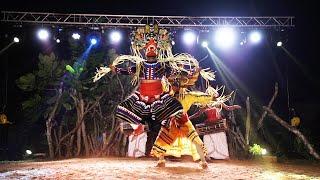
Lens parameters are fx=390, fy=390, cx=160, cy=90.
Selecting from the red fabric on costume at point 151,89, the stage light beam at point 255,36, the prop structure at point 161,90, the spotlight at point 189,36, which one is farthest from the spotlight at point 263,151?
the red fabric on costume at point 151,89

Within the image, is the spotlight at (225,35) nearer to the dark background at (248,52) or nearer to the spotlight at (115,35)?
the dark background at (248,52)

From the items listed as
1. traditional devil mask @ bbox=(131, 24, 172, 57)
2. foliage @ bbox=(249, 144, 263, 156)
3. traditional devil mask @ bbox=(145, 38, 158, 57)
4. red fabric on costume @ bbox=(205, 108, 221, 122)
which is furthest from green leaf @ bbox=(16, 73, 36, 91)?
foliage @ bbox=(249, 144, 263, 156)

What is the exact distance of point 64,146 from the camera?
417 inches

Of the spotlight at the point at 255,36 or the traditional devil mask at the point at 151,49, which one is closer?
the traditional devil mask at the point at 151,49

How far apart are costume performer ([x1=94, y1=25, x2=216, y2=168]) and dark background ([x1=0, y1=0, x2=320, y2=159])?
395cm

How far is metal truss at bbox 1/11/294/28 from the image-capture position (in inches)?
404

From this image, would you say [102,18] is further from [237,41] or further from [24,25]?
[237,41]

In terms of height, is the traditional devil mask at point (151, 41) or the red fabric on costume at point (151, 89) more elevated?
the traditional devil mask at point (151, 41)

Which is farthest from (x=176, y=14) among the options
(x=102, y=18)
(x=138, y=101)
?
(x=138, y=101)

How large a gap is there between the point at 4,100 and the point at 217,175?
7.38 meters

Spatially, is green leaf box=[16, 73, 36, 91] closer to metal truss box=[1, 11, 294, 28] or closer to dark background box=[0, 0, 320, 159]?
dark background box=[0, 0, 320, 159]

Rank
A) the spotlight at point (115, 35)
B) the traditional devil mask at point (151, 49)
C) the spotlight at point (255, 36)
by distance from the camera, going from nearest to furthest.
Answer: the traditional devil mask at point (151, 49)
the spotlight at point (115, 35)
the spotlight at point (255, 36)

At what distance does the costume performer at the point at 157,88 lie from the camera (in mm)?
6762

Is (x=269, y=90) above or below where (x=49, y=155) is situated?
above
